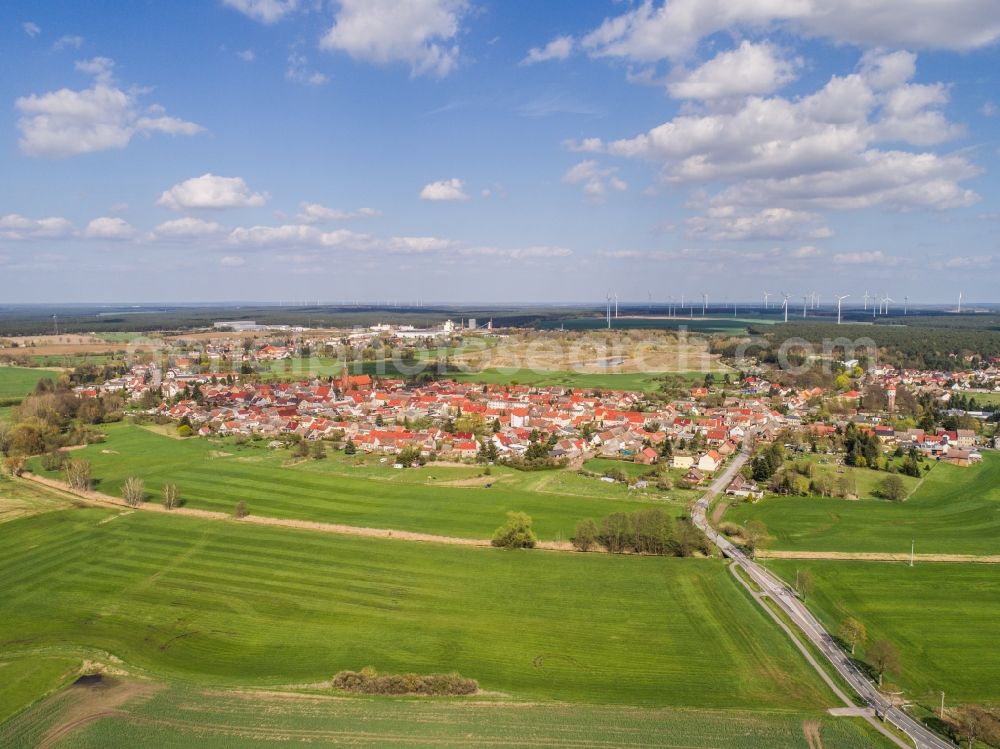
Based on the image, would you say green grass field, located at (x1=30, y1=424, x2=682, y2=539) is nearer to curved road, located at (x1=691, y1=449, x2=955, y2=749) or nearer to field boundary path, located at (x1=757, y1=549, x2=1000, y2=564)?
curved road, located at (x1=691, y1=449, x2=955, y2=749)

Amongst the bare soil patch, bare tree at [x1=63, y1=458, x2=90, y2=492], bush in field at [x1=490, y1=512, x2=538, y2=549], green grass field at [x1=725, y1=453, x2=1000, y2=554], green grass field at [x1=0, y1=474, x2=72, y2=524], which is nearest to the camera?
the bare soil patch

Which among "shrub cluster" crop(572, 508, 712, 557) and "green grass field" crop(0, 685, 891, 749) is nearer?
"green grass field" crop(0, 685, 891, 749)

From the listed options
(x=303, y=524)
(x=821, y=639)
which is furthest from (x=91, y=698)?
(x=821, y=639)

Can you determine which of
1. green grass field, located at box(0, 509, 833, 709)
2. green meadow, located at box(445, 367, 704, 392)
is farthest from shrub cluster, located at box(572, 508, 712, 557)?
green meadow, located at box(445, 367, 704, 392)

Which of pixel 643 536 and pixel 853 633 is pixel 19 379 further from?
pixel 853 633

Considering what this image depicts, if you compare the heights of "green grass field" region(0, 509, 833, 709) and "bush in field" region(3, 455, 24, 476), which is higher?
"bush in field" region(3, 455, 24, 476)

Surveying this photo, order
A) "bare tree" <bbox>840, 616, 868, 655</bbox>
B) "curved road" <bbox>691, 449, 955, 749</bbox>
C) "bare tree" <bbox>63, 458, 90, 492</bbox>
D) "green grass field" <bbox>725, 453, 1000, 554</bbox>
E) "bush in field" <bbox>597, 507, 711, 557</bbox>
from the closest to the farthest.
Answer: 1. "curved road" <bbox>691, 449, 955, 749</bbox>
2. "bare tree" <bbox>840, 616, 868, 655</bbox>
3. "bush in field" <bbox>597, 507, 711, 557</bbox>
4. "green grass field" <bbox>725, 453, 1000, 554</bbox>
5. "bare tree" <bbox>63, 458, 90, 492</bbox>

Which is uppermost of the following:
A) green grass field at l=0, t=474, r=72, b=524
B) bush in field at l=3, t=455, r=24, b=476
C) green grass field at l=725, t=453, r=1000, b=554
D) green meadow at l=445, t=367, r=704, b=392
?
green meadow at l=445, t=367, r=704, b=392
